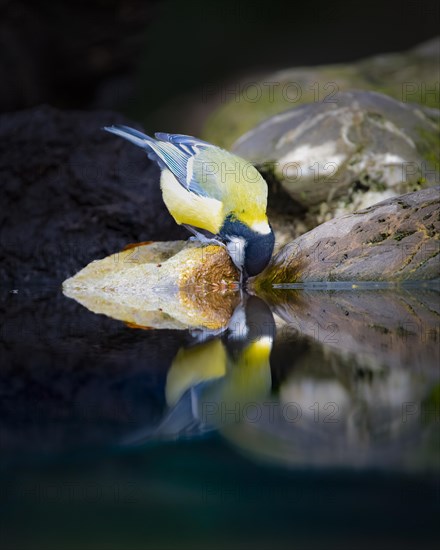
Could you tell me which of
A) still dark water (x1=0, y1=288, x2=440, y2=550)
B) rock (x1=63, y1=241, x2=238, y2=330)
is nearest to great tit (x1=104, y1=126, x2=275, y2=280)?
rock (x1=63, y1=241, x2=238, y2=330)

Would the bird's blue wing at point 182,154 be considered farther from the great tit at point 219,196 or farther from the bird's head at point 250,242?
the bird's head at point 250,242

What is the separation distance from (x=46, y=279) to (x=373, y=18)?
318 cm

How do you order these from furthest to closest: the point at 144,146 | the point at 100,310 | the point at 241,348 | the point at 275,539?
the point at 144,146
the point at 100,310
the point at 241,348
the point at 275,539

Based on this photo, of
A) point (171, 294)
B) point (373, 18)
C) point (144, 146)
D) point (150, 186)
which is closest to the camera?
point (171, 294)

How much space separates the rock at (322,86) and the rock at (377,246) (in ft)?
6.53

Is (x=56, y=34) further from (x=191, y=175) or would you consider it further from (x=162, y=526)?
(x=162, y=526)

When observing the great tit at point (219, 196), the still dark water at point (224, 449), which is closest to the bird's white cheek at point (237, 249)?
the great tit at point (219, 196)

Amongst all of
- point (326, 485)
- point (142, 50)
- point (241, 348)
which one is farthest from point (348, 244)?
point (142, 50)

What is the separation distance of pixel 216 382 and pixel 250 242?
1831mm

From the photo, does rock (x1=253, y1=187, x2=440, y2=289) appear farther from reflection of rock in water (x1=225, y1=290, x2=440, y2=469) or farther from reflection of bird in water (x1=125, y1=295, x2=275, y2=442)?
reflection of bird in water (x1=125, y1=295, x2=275, y2=442)

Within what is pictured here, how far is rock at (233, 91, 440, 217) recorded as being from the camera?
3.75 metres

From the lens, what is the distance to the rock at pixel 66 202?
4.45 meters

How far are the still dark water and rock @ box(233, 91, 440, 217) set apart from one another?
2652 millimetres

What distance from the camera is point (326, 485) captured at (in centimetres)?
56
